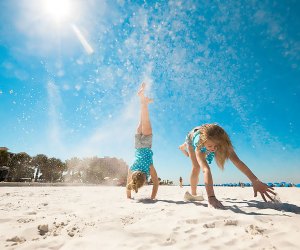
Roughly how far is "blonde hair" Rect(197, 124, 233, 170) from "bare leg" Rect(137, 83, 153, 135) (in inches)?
84.1

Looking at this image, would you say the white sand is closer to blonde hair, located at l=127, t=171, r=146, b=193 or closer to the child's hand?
the child's hand

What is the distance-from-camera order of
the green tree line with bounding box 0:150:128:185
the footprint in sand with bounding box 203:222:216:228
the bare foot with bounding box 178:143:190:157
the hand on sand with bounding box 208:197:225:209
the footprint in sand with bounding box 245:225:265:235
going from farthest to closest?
the green tree line with bounding box 0:150:128:185 < the bare foot with bounding box 178:143:190:157 < the hand on sand with bounding box 208:197:225:209 < the footprint in sand with bounding box 203:222:216:228 < the footprint in sand with bounding box 245:225:265:235

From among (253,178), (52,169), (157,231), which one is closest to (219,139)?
(253,178)

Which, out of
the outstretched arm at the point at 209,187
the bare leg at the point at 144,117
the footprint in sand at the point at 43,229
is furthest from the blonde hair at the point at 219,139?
the footprint in sand at the point at 43,229

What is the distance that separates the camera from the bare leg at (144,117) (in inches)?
258

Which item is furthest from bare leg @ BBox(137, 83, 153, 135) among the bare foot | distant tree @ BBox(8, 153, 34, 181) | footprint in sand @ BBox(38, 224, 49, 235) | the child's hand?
distant tree @ BBox(8, 153, 34, 181)

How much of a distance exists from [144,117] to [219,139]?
278 centimetres

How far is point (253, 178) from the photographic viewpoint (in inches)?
166

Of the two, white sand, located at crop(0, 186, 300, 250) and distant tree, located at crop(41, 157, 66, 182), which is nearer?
white sand, located at crop(0, 186, 300, 250)

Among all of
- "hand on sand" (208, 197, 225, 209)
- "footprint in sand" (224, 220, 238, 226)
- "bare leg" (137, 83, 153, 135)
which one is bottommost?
"footprint in sand" (224, 220, 238, 226)

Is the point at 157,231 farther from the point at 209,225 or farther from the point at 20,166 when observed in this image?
the point at 20,166

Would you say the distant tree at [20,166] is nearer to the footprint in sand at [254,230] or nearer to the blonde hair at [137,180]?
the blonde hair at [137,180]

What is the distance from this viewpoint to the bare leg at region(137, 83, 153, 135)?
6.55 m

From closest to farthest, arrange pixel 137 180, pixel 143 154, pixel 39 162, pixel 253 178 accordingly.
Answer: pixel 253 178
pixel 137 180
pixel 143 154
pixel 39 162
